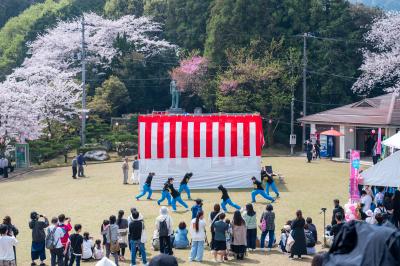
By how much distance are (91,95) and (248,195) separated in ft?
97.0

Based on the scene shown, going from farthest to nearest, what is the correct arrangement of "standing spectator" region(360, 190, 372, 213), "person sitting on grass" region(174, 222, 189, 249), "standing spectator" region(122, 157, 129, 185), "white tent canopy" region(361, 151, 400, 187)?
"standing spectator" region(122, 157, 129, 185) < "standing spectator" region(360, 190, 372, 213) < "person sitting on grass" region(174, 222, 189, 249) < "white tent canopy" region(361, 151, 400, 187)

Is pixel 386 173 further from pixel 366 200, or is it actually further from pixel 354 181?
pixel 354 181

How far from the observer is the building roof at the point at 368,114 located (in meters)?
33.7

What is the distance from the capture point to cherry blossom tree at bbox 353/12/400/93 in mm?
39250

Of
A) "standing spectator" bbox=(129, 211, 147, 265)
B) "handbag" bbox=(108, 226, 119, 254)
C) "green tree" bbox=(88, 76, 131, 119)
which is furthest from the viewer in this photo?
"green tree" bbox=(88, 76, 131, 119)

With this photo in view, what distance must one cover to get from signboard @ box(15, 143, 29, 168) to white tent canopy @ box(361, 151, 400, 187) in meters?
24.2

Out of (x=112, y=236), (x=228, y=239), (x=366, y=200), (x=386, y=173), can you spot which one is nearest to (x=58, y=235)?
(x=112, y=236)

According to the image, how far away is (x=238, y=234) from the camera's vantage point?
1381cm

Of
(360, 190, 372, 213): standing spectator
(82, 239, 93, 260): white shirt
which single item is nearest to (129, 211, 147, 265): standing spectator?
(82, 239, 93, 260): white shirt

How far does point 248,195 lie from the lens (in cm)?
2356

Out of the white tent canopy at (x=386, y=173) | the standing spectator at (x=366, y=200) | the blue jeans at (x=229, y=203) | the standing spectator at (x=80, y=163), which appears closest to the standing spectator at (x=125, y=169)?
the standing spectator at (x=80, y=163)

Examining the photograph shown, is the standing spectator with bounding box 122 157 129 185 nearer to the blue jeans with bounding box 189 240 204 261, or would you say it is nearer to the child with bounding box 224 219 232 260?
the child with bounding box 224 219 232 260

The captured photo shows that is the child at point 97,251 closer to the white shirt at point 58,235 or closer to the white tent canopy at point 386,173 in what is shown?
the white shirt at point 58,235

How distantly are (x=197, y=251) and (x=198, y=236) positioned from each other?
45 centimetres
